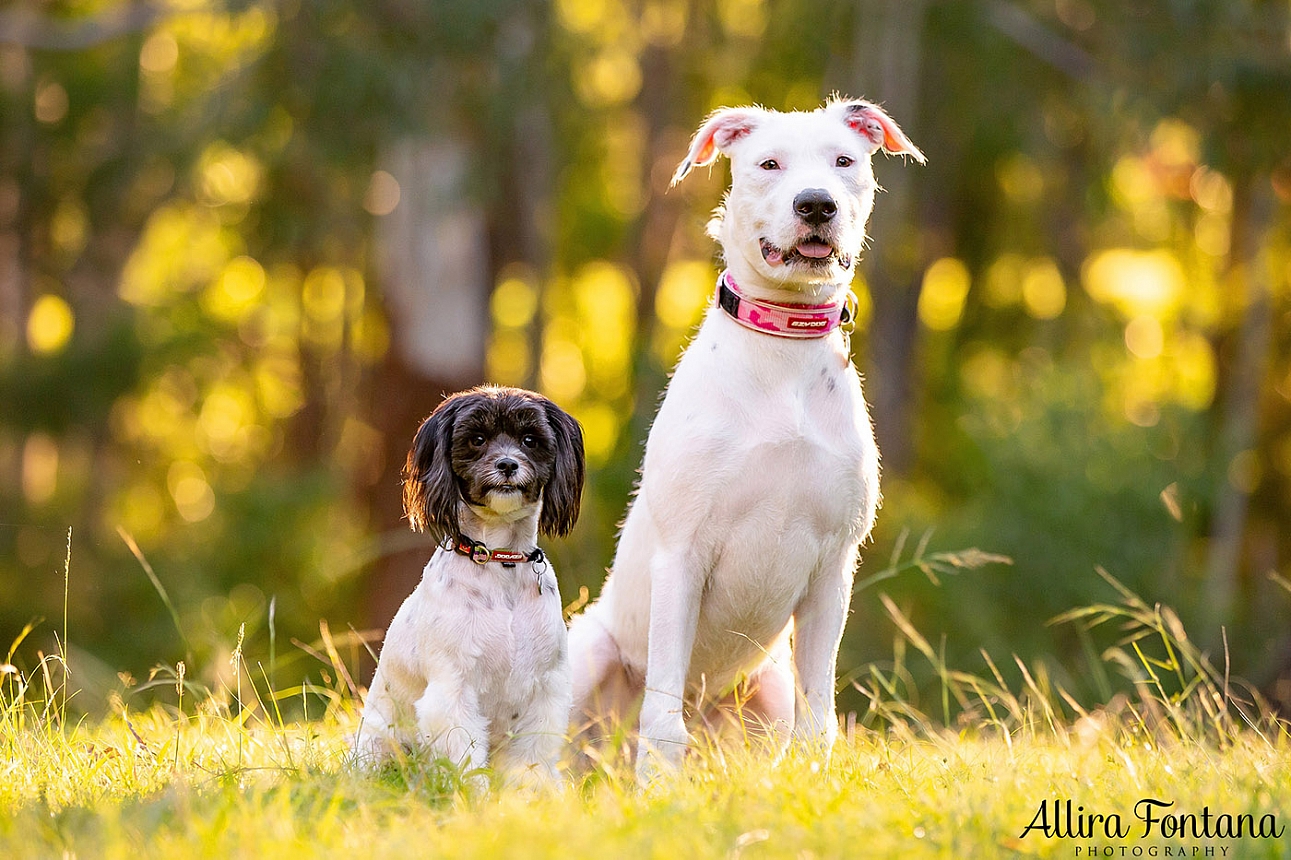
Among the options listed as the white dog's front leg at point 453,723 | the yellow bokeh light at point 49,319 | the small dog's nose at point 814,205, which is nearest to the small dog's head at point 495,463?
the white dog's front leg at point 453,723

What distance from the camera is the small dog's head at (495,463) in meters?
4.05

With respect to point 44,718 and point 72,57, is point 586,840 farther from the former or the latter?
point 72,57

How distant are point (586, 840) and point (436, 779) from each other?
2.98ft

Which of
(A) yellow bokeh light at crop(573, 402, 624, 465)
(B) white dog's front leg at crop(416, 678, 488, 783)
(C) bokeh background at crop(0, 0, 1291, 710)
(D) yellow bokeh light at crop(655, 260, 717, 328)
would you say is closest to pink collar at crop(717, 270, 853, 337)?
(B) white dog's front leg at crop(416, 678, 488, 783)

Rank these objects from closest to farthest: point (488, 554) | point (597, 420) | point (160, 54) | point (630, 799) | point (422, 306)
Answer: point (630, 799) → point (488, 554) → point (422, 306) → point (160, 54) → point (597, 420)

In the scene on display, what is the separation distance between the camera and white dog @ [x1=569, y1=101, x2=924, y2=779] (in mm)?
4172

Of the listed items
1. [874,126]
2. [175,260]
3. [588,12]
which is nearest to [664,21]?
[588,12]

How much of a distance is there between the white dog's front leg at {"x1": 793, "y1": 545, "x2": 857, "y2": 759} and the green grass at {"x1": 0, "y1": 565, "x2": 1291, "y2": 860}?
0.13 metres

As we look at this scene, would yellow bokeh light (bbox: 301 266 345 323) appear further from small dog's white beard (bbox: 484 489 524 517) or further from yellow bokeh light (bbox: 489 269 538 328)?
small dog's white beard (bbox: 484 489 524 517)

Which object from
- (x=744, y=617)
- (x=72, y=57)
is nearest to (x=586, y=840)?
(x=744, y=617)

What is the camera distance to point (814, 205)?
4.08m

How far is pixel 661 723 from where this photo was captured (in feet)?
13.6

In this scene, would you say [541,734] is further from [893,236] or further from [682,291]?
[682,291]

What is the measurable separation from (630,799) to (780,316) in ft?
5.16
